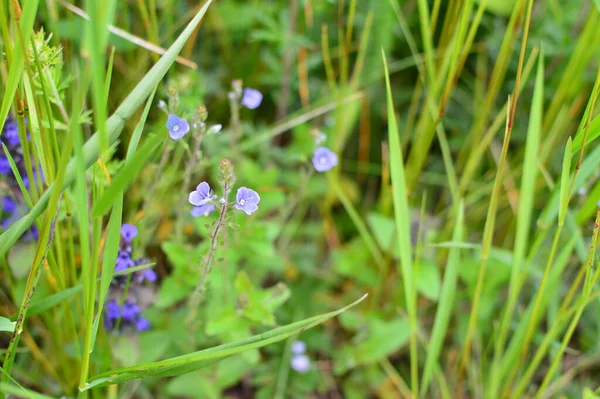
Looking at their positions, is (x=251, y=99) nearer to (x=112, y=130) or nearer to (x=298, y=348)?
(x=112, y=130)

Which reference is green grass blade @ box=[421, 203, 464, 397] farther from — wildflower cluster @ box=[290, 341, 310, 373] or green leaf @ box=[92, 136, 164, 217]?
green leaf @ box=[92, 136, 164, 217]

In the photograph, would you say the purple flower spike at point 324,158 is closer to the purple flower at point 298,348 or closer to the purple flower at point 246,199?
the purple flower at point 246,199

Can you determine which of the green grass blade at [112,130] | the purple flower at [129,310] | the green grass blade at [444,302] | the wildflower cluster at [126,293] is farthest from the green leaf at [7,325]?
the green grass blade at [444,302]

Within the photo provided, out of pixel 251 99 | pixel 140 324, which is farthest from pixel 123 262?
pixel 251 99

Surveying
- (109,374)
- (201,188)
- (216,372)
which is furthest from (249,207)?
(216,372)

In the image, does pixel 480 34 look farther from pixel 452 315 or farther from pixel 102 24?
pixel 102 24

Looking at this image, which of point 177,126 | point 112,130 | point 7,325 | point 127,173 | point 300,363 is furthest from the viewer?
point 300,363

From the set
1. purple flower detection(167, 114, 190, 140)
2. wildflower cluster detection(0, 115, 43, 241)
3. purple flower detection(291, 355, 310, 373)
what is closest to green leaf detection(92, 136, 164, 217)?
purple flower detection(167, 114, 190, 140)

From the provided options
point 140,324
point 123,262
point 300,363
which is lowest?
point 300,363
